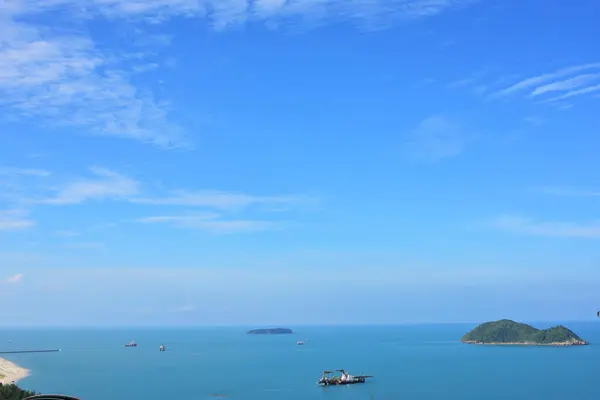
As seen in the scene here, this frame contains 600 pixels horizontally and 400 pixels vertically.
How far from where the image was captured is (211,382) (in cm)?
7538

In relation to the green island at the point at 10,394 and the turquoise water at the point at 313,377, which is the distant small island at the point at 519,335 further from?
the green island at the point at 10,394

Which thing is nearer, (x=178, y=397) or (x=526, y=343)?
(x=178, y=397)

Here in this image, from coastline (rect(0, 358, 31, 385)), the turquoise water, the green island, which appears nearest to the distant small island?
the turquoise water

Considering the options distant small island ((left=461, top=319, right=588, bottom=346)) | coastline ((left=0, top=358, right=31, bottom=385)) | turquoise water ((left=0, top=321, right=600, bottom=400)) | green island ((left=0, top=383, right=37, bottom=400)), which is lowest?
turquoise water ((left=0, top=321, right=600, bottom=400))

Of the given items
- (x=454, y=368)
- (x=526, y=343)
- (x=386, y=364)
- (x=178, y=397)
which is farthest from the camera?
(x=526, y=343)

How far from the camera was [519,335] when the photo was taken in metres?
160

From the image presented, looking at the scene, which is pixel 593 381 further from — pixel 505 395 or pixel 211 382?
pixel 211 382

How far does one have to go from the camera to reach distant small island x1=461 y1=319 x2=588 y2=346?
153 metres

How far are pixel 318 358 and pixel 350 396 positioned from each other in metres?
57.0

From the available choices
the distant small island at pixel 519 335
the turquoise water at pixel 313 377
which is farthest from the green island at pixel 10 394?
the distant small island at pixel 519 335

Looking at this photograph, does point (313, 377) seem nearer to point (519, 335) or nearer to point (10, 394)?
point (10, 394)

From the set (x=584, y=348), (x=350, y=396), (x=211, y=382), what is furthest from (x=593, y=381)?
(x=584, y=348)

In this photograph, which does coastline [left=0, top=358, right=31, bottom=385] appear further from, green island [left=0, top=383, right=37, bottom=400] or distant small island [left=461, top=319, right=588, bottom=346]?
distant small island [left=461, top=319, right=588, bottom=346]

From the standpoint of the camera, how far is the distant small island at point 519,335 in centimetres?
15262
